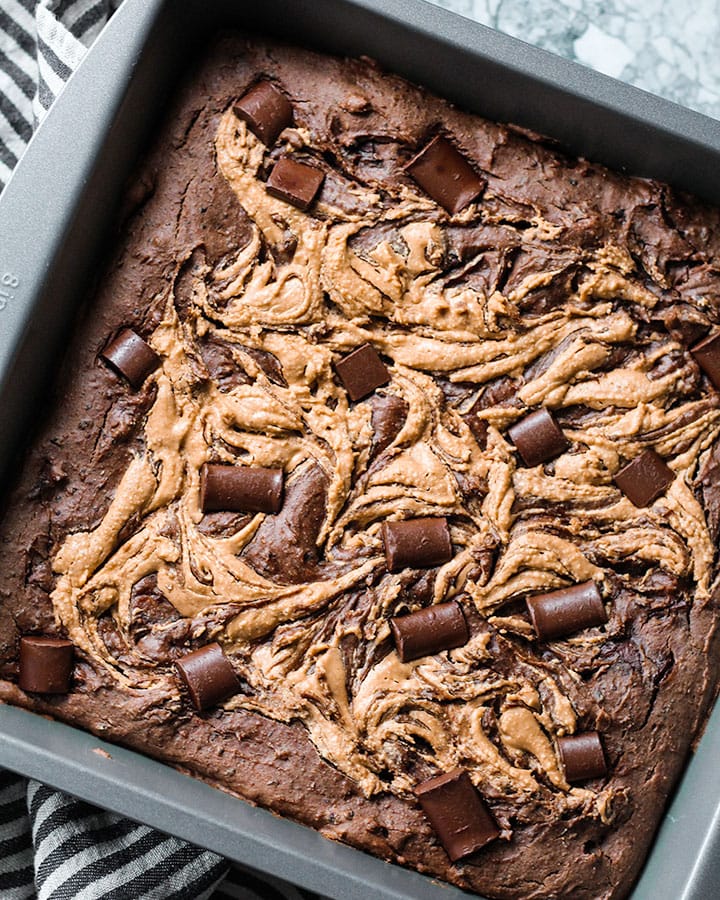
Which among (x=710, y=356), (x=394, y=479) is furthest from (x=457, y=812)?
(x=710, y=356)

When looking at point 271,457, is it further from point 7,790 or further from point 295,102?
point 7,790

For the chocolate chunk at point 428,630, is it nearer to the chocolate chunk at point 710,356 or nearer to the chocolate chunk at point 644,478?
the chocolate chunk at point 644,478

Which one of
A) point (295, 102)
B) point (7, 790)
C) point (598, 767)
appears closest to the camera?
point (598, 767)

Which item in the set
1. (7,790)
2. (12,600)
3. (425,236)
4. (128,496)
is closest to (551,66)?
(425,236)

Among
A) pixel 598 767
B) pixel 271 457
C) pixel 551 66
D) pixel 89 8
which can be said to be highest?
pixel 89 8

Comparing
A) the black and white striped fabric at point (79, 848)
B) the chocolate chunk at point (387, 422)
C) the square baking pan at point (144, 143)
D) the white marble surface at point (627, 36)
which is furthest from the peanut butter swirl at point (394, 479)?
the white marble surface at point (627, 36)

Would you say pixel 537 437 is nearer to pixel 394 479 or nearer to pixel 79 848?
pixel 394 479
